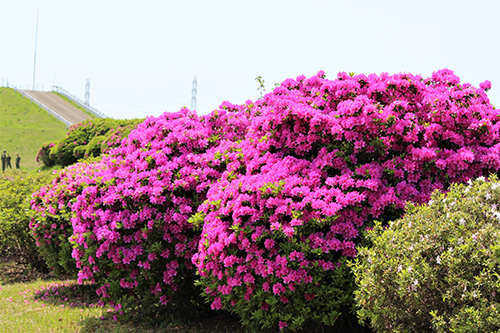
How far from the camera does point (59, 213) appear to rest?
32.2 feet

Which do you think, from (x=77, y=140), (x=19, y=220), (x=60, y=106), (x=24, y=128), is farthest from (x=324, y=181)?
(x=60, y=106)

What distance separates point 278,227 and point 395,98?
294cm

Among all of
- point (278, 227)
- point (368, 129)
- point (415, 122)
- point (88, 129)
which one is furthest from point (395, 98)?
point (88, 129)

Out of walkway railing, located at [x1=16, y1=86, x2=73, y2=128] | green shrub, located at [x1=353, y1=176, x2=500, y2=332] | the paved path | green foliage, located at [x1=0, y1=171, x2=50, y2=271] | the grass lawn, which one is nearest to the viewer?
green shrub, located at [x1=353, y1=176, x2=500, y2=332]

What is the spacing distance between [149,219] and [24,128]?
48.1 meters

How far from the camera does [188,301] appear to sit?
7.61 meters

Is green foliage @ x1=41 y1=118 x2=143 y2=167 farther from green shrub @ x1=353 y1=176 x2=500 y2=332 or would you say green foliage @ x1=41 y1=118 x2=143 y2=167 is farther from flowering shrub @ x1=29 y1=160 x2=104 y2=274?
green shrub @ x1=353 y1=176 x2=500 y2=332

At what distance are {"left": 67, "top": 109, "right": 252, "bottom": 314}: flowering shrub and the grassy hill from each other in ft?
106

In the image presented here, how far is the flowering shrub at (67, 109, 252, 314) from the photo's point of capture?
23.4 ft

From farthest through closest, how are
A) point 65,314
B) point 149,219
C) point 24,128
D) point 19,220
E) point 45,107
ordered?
point 45,107 < point 24,128 < point 19,220 < point 65,314 < point 149,219

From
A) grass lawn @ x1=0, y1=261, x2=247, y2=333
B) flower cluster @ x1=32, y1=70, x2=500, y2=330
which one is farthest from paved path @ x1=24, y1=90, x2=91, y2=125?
flower cluster @ x1=32, y1=70, x2=500, y2=330

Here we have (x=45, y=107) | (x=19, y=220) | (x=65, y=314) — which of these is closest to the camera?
(x=65, y=314)

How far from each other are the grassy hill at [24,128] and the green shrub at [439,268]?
120 ft

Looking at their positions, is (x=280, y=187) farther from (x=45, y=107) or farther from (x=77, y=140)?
(x=45, y=107)
